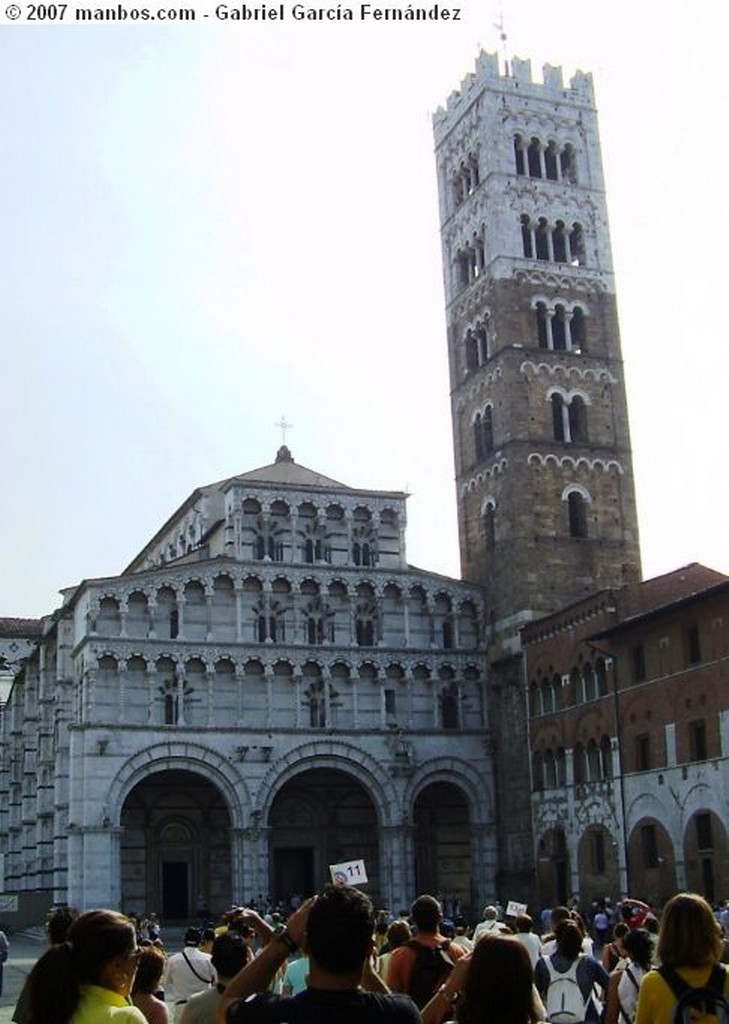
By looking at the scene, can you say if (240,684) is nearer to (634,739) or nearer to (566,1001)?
(634,739)

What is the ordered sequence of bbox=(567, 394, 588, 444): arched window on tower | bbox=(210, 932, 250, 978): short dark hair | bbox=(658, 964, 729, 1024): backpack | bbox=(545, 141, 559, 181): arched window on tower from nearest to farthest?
1. bbox=(658, 964, 729, 1024): backpack
2. bbox=(210, 932, 250, 978): short dark hair
3. bbox=(567, 394, 588, 444): arched window on tower
4. bbox=(545, 141, 559, 181): arched window on tower

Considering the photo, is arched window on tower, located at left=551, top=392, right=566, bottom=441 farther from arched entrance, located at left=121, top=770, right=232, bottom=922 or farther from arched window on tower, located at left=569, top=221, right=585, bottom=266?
arched entrance, located at left=121, top=770, right=232, bottom=922

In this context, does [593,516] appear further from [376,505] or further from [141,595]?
[141,595]

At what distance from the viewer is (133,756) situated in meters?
45.1

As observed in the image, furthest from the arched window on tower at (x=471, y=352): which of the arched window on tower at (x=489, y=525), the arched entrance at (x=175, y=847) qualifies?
the arched entrance at (x=175, y=847)

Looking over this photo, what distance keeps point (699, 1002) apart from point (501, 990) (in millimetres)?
1320

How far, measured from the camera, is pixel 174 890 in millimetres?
49406

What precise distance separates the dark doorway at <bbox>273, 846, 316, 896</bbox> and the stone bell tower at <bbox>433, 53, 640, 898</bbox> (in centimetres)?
755

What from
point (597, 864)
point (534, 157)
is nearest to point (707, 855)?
point (597, 864)

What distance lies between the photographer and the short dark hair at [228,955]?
26.4 feet

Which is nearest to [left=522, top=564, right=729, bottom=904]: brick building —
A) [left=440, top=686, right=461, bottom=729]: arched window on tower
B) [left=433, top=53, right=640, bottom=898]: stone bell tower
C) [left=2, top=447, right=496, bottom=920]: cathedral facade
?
[left=433, top=53, right=640, bottom=898]: stone bell tower

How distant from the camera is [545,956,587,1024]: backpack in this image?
9.66m

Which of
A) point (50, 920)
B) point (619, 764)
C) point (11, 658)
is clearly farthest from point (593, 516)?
point (50, 920)

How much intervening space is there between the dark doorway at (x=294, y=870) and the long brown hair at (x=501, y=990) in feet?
152
